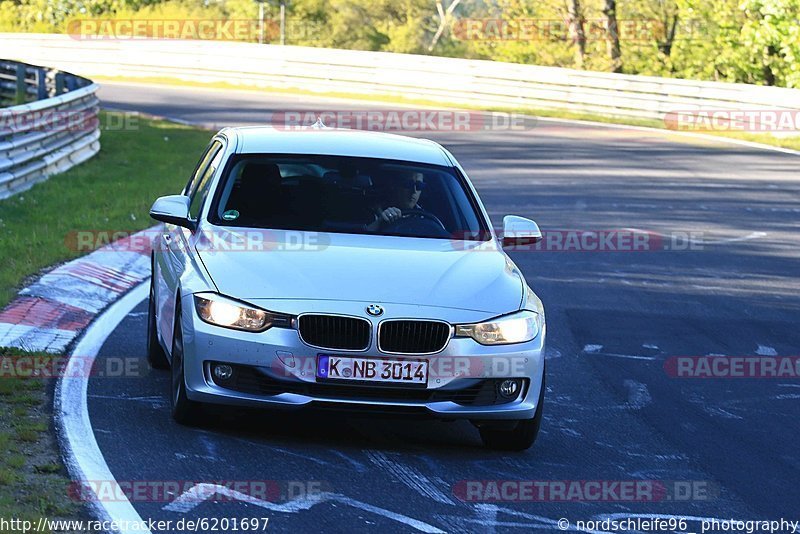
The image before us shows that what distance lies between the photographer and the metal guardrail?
1611 cm

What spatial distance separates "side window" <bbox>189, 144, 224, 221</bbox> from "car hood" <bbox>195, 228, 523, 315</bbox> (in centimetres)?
56

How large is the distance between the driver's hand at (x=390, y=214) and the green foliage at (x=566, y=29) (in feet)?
106

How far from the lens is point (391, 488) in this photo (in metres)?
6.27

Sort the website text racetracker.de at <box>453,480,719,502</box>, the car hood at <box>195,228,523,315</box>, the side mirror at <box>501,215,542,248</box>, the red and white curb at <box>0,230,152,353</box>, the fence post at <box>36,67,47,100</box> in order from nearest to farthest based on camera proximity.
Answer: the website text racetracker.de at <box>453,480,719,502</box> → the car hood at <box>195,228,523,315</box> → the side mirror at <box>501,215,542,248</box> → the red and white curb at <box>0,230,152,353</box> → the fence post at <box>36,67,47,100</box>

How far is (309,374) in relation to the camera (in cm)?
673

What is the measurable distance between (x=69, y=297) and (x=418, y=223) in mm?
3770

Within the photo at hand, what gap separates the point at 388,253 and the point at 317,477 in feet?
4.87

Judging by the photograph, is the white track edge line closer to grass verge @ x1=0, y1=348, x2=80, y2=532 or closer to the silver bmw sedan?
grass verge @ x1=0, y1=348, x2=80, y2=532

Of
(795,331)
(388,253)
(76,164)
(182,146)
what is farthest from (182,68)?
(388,253)

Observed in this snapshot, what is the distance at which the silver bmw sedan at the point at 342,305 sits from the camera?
6727mm

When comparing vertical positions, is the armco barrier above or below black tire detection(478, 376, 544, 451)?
below

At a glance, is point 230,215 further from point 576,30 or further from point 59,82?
point 576,30

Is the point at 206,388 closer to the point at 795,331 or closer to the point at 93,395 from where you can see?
the point at 93,395

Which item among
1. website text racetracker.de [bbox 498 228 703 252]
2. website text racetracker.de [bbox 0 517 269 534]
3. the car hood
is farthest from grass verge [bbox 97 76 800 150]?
A: website text racetracker.de [bbox 0 517 269 534]
